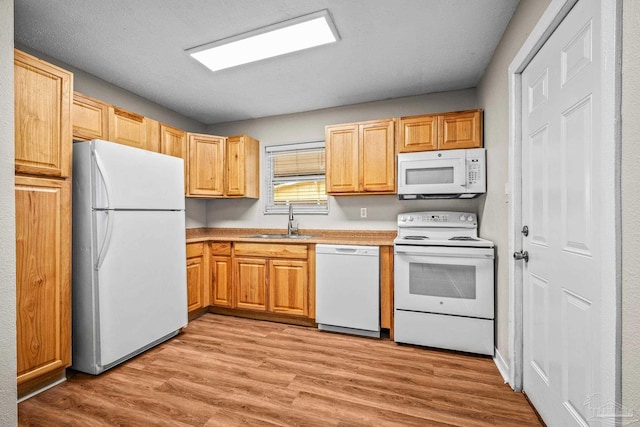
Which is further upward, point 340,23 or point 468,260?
point 340,23

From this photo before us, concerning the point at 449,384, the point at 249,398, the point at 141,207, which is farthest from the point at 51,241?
the point at 449,384

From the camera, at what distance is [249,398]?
5.83ft

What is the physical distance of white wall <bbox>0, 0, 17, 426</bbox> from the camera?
4.61ft

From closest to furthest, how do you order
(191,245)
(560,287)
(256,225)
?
(560,287)
(191,245)
(256,225)

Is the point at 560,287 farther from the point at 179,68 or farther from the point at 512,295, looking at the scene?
the point at 179,68

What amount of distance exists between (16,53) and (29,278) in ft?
4.50

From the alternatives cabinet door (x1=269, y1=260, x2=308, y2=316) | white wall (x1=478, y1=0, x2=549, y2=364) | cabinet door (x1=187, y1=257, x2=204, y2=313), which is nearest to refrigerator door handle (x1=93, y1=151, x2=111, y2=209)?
cabinet door (x1=187, y1=257, x2=204, y2=313)

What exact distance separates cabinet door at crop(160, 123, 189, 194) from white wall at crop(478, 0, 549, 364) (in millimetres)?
3230

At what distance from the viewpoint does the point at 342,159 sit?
124 inches

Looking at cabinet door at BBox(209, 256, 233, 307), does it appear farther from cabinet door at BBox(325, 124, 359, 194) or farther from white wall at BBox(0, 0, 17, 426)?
white wall at BBox(0, 0, 17, 426)

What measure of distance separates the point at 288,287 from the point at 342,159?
1.55 meters

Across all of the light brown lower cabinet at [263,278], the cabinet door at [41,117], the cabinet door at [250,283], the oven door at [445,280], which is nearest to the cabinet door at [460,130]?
the oven door at [445,280]

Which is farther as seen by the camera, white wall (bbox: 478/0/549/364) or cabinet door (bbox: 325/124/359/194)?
cabinet door (bbox: 325/124/359/194)

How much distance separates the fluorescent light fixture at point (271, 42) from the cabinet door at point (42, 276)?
4.89 feet
